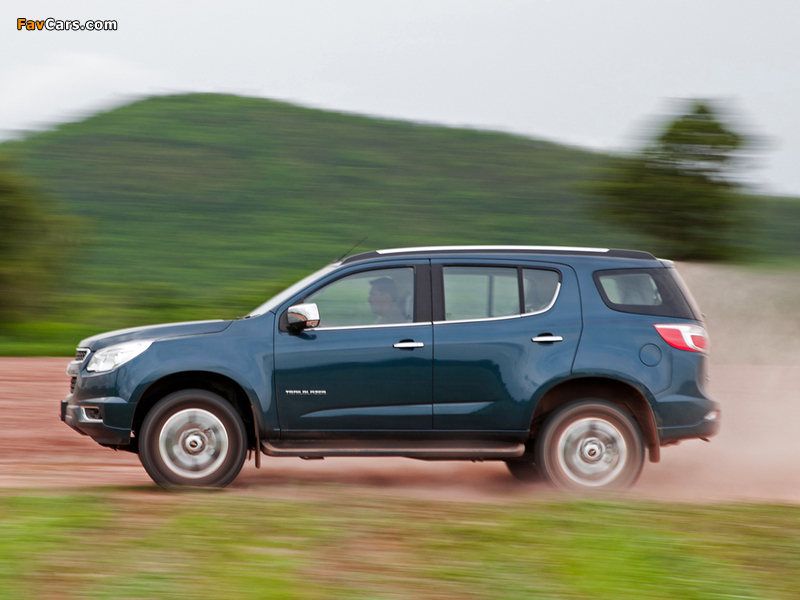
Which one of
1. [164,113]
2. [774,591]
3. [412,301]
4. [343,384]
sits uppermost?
[164,113]

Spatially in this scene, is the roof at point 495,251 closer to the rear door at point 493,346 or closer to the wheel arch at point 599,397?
the rear door at point 493,346

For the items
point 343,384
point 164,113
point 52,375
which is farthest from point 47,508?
point 164,113

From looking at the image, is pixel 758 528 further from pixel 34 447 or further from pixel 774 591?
pixel 34 447

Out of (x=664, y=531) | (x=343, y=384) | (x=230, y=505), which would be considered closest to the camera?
(x=664, y=531)

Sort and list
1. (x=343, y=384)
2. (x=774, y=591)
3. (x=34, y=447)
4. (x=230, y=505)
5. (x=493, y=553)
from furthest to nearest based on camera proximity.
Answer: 1. (x=34, y=447)
2. (x=343, y=384)
3. (x=230, y=505)
4. (x=493, y=553)
5. (x=774, y=591)

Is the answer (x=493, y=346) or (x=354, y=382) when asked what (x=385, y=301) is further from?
(x=493, y=346)

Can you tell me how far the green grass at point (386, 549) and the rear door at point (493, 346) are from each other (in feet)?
2.65

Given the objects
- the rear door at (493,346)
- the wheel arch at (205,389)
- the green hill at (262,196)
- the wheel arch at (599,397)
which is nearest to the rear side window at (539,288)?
the rear door at (493,346)

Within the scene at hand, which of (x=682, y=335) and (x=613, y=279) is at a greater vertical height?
(x=613, y=279)

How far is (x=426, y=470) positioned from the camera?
8.00m

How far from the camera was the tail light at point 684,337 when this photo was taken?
6.50 metres

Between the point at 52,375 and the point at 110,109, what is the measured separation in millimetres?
55809

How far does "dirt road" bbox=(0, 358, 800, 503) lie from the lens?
6.94 meters

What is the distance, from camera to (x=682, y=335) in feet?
21.4
